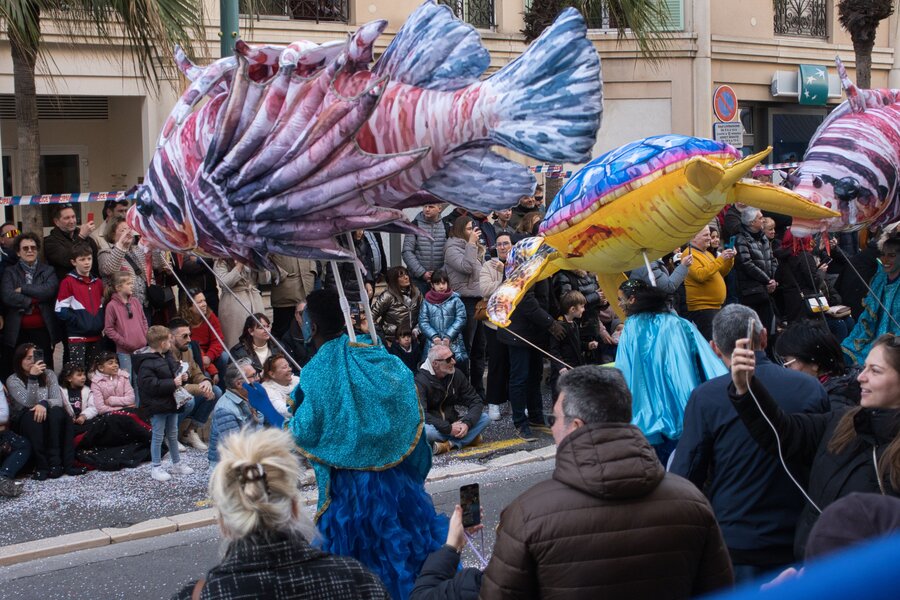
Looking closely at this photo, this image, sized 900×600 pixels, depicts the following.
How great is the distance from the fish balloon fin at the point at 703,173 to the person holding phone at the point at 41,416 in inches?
203

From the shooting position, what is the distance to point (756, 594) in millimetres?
1063

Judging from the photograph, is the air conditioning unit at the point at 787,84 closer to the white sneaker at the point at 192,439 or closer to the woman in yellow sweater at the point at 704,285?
the woman in yellow sweater at the point at 704,285

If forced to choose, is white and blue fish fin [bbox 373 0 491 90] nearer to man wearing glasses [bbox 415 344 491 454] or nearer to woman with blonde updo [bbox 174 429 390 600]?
woman with blonde updo [bbox 174 429 390 600]

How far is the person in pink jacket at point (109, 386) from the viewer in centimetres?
881

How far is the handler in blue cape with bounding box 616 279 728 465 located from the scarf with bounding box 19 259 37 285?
18.1 ft

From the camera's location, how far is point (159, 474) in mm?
8492

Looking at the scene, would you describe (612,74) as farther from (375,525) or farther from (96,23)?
(375,525)

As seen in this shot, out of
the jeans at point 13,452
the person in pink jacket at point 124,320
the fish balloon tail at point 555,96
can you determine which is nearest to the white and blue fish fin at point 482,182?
the fish balloon tail at point 555,96

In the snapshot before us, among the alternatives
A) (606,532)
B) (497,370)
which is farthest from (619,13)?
(606,532)

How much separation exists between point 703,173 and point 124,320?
18.2 feet

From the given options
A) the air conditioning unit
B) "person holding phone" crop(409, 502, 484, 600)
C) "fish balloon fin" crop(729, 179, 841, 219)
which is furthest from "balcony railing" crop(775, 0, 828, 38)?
"person holding phone" crop(409, 502, 484, 600)

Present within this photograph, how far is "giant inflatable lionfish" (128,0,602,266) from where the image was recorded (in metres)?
4.11

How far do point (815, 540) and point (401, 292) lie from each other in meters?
8.46

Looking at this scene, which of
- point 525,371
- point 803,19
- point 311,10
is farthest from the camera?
point 803,19
